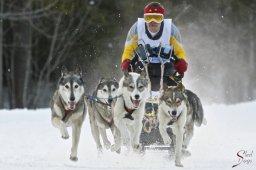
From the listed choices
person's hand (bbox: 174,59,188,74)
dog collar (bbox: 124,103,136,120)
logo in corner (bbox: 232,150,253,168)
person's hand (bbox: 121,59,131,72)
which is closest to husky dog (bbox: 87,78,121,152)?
person's hand (bbox: 121,59,131,72)

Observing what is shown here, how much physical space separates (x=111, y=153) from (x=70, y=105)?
1.83 m

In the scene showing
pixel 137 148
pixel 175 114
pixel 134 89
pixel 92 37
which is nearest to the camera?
pixel 175 114

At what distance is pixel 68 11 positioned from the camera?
84.1 ft

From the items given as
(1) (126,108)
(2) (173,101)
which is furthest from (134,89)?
(2) (173,101)

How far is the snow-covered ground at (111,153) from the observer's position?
29.0 ft

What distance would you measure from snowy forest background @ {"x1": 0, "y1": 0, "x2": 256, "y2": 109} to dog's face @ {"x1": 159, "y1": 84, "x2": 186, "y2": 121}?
1314 centimetres

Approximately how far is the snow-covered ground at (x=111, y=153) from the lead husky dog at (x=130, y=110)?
0.86ft

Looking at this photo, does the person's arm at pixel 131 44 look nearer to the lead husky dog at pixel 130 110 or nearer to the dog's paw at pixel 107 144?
the lead husky dog at pixel 130 110

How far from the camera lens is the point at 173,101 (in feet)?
28.1

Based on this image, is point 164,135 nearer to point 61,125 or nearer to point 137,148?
point 137,148

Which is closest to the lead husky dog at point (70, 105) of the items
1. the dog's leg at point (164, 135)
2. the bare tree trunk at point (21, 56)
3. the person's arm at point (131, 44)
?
the dog's leg at point (164, 135)

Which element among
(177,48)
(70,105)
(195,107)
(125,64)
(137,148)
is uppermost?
(177,48)

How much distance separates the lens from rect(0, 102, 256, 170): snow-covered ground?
8836mm

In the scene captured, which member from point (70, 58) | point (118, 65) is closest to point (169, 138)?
point (118, 65)
